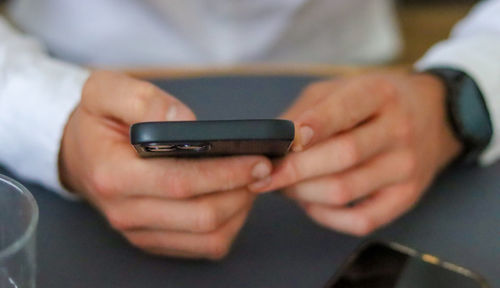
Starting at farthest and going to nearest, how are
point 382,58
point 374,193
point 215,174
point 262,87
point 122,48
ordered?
1. point 382,58
2. point 122,48
3. point 262,87
4. point 374,193
5. point 215,174

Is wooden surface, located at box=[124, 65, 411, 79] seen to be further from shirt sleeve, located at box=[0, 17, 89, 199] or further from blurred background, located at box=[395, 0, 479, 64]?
blurred background, located at box=[395, 0, 479, 64]

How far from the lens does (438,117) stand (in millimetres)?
502

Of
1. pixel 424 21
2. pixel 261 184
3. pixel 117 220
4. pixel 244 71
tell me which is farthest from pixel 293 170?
pixel 424 21

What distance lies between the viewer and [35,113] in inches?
17.6

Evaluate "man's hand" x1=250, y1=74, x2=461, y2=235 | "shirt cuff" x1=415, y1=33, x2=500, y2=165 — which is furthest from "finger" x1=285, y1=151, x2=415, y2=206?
"shirt cuff" x1=415, y1=33, x2=500, y2=165

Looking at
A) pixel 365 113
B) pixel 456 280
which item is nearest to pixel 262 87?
pixel 365 113

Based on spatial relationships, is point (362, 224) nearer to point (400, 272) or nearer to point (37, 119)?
point (400, 272)

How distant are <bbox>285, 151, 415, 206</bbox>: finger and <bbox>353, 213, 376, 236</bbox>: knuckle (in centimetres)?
2

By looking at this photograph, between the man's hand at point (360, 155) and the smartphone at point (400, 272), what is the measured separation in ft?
0.11

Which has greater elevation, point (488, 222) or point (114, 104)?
point (114, 104)

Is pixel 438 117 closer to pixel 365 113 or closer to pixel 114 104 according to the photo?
pixel 365 113

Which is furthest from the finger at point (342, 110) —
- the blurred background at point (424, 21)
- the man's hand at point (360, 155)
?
the blurred background at point (424, 21)

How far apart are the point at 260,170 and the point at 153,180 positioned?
7 centimetres

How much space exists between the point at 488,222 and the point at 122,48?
19.5 inches
